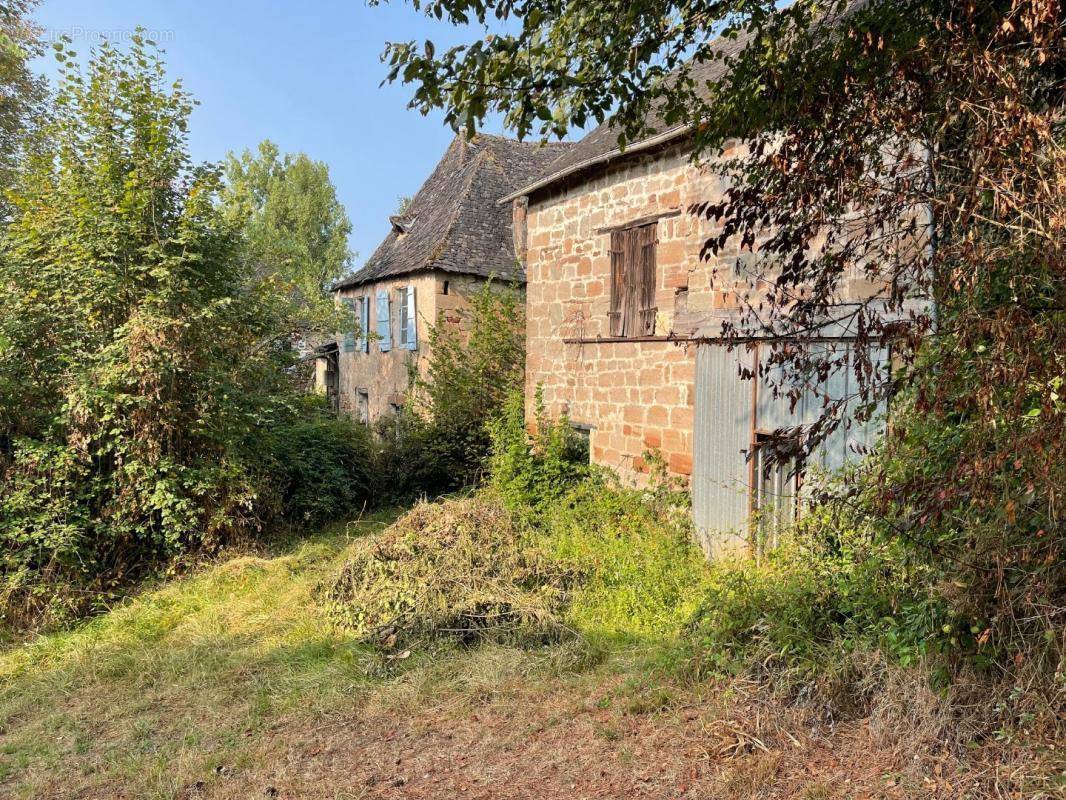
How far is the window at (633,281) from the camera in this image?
8836mm

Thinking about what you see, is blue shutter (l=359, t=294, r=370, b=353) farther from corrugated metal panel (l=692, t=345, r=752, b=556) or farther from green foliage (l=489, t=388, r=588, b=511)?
corrugated metal panel (l=692, t=345, r=752, b=556)

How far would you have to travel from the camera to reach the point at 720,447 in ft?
23.2

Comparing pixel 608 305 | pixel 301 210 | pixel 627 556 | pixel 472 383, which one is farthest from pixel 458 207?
pixel 301 210

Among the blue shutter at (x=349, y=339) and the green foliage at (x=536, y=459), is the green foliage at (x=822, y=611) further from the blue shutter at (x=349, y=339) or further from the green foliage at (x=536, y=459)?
the blue shutter at (x=349, y=339)

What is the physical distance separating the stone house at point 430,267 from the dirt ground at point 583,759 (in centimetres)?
1133

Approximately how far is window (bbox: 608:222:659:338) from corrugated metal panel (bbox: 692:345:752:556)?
1.73 metres

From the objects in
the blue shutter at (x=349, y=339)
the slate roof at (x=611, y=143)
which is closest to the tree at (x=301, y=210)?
the blue shutter at (x=349, y=339)

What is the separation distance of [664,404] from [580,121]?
465 centimetres

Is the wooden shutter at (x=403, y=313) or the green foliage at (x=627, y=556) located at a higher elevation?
the wooden shutter at (x=403, y=313)

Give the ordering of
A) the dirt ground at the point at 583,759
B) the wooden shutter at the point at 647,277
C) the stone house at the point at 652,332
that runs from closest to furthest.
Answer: the dirt ground at the point at 583,759 → the stone house at the point at 652,332 → the wooden shutter at the point at 647,277

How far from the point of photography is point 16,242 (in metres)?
8.15

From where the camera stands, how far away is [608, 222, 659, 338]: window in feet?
29.0

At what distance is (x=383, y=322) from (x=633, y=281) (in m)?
9.98

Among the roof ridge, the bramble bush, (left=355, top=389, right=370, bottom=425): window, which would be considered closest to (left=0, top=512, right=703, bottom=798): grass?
the bramble bush
